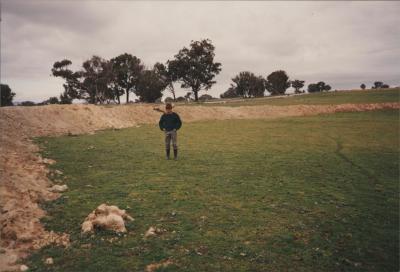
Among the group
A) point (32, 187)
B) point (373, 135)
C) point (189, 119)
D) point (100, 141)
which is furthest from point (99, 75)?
point (32, 187)

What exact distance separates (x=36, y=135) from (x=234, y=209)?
19.2 metres

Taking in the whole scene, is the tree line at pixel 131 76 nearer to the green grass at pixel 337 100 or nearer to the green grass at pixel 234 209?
the green grass at pixel 337 100

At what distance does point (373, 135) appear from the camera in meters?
24.1

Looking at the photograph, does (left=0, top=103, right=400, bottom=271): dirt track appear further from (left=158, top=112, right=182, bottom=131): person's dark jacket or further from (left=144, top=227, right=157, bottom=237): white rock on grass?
(left=158, top=112, right=182, bottom=131): person's dark jacket

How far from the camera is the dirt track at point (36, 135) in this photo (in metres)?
6.82

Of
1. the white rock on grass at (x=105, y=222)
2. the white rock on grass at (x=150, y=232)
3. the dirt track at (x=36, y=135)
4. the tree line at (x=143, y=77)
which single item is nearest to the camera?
the dirt track at (x=36, y=135)

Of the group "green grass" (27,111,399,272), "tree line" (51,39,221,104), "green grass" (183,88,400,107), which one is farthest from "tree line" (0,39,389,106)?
"green grass" (27,111,399,272)

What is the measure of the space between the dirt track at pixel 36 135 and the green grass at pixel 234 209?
0.48 m

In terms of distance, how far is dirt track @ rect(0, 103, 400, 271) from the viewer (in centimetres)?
682

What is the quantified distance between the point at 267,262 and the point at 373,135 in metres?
21.8

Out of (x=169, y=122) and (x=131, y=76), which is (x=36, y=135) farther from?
(x=131, y=76)

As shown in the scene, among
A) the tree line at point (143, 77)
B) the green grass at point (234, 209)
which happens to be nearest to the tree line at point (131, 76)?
the tree line at point (143, 77)

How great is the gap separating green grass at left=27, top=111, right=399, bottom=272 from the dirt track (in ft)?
1.56

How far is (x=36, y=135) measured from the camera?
75.2 feet
